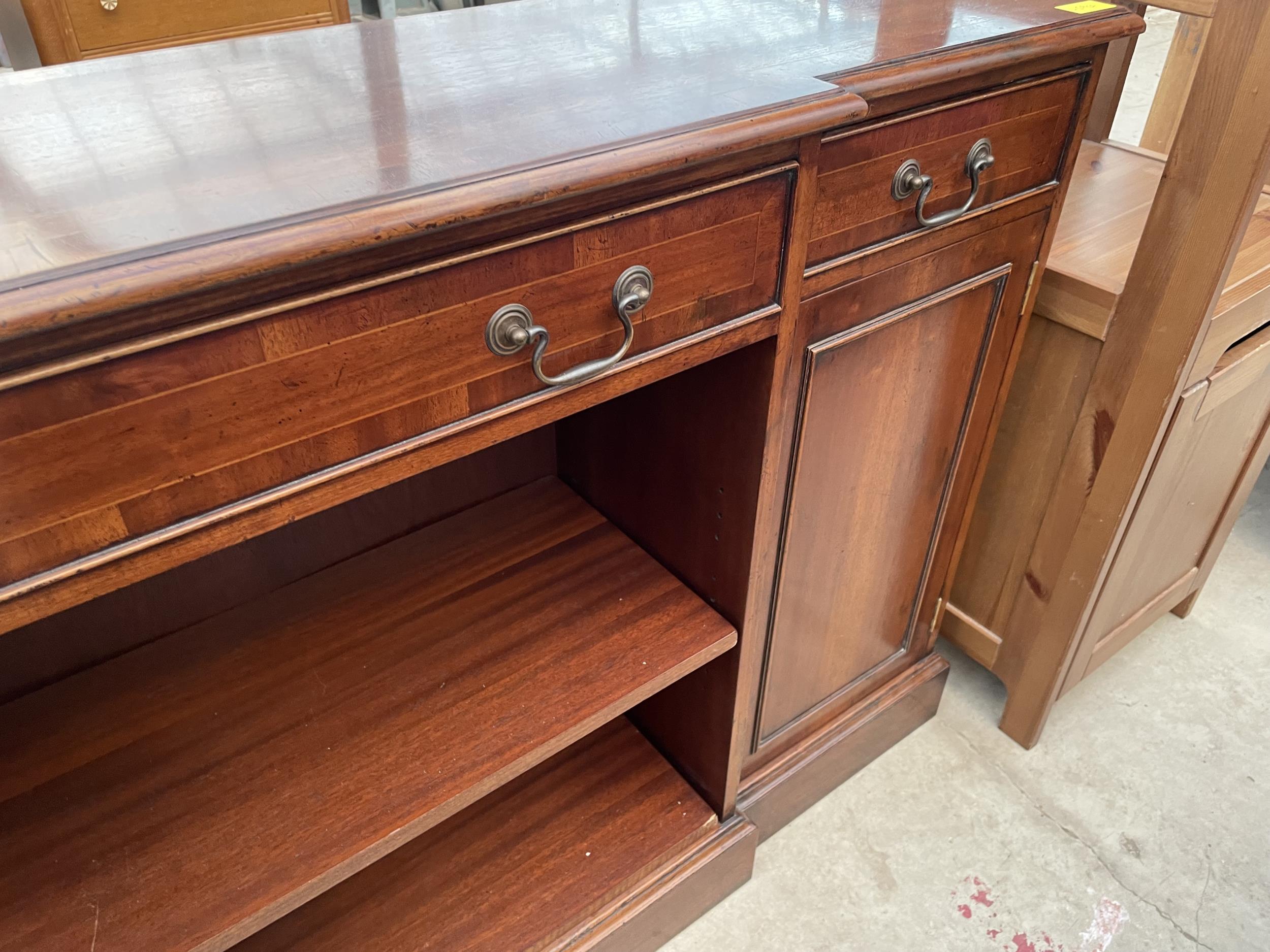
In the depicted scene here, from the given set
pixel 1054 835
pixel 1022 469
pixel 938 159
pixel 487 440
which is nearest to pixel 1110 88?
pixel 1022 469

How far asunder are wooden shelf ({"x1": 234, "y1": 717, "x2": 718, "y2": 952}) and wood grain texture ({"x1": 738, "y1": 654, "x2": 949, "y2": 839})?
0.12 meters

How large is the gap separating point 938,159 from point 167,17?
3.84 feet

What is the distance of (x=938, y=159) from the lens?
86cm

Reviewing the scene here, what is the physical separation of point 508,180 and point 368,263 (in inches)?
4.1

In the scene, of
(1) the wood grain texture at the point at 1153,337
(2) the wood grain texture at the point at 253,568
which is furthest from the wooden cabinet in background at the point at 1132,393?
(2) the wood grain texture at the point at 253,568

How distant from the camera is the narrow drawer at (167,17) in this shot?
1.30m

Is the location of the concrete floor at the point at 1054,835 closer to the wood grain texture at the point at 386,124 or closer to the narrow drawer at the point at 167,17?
the wood grain texture at the point at 386,124

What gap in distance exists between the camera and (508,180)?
1.92ft

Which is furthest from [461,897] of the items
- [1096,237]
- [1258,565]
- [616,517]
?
[1258,565]

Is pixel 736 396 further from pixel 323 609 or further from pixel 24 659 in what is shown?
pixel 24 659

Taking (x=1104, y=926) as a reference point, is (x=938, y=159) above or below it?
above

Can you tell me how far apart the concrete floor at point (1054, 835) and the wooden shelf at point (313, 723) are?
52cm

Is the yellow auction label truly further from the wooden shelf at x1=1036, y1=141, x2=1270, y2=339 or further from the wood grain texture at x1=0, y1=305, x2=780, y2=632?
the wood grain texture at x1=0, y1=305, x2=780, y2=632

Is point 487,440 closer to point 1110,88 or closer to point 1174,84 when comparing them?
point 1110,88
